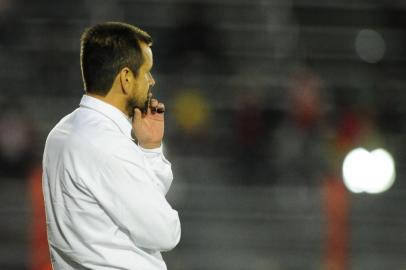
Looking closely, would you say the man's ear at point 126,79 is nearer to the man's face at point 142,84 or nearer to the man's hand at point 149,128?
the man's face at point 142,84

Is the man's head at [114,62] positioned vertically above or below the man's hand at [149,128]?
above

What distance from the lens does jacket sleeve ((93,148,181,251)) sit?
262 cm

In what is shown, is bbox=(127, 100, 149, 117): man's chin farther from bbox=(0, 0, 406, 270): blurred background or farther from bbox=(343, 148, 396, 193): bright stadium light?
bbox=(343, 148, 396, 193): bright stadium light

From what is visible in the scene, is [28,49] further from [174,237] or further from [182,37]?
[174,237]

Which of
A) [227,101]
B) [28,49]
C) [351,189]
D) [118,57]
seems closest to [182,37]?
[227,101]

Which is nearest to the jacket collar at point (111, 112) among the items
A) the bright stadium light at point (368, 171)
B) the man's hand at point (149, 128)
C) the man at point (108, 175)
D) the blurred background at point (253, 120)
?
the man at point (108, 175)

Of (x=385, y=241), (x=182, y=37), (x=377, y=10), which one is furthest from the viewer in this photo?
(x=377, y=10)

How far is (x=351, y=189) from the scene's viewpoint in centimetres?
911

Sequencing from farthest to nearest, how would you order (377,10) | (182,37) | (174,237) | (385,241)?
(377,10)
(182,37)
(385,241)
(174,237)

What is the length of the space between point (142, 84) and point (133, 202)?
344mm

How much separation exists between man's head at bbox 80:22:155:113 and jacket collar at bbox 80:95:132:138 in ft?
0.08

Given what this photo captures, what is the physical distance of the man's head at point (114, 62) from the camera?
2.76m

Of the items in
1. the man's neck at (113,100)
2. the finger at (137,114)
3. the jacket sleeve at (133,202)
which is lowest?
the jacket sleeve at (133,202)

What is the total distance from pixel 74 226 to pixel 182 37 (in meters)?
7.14
